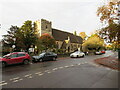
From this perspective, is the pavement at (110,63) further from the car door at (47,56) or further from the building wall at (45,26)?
the building wall at (45,26)

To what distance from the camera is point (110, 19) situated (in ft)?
37.1

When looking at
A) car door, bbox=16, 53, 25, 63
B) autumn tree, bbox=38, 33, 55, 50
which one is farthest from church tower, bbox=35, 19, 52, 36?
car door, bbox=16, 53, 25, 63

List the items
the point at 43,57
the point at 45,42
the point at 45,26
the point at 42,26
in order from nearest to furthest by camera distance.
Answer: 1. the point at 43,57
2. the point at 45,42
3. the point at 42,26
4. the point at 45,26

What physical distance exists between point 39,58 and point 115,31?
37.5 feet

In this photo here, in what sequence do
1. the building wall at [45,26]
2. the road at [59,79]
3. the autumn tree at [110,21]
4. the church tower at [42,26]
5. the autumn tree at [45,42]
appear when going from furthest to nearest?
the building wall at [45,26] → the church tower at [42,26] → the autumn tree at [45,42] → the autumn tree at [110,21] → the road at [59,79]

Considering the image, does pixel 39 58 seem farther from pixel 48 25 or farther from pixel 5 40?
pixel 48 25

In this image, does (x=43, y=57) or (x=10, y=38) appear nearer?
(x=43, y=57)

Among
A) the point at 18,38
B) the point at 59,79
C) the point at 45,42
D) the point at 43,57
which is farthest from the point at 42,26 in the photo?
the point at 59,79

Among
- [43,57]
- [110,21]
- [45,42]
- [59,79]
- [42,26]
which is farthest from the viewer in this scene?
[42,26]

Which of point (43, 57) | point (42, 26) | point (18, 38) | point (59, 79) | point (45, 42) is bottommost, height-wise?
point (59, 79)

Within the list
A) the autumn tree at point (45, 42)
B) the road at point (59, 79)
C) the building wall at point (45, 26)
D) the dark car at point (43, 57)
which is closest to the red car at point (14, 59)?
the dark car at point (43, 57)

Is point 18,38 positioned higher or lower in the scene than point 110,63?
higher

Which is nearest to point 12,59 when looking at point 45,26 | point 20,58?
point 20,58

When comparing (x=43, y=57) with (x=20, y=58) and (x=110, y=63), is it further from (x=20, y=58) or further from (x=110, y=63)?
(x=110, y=63)
